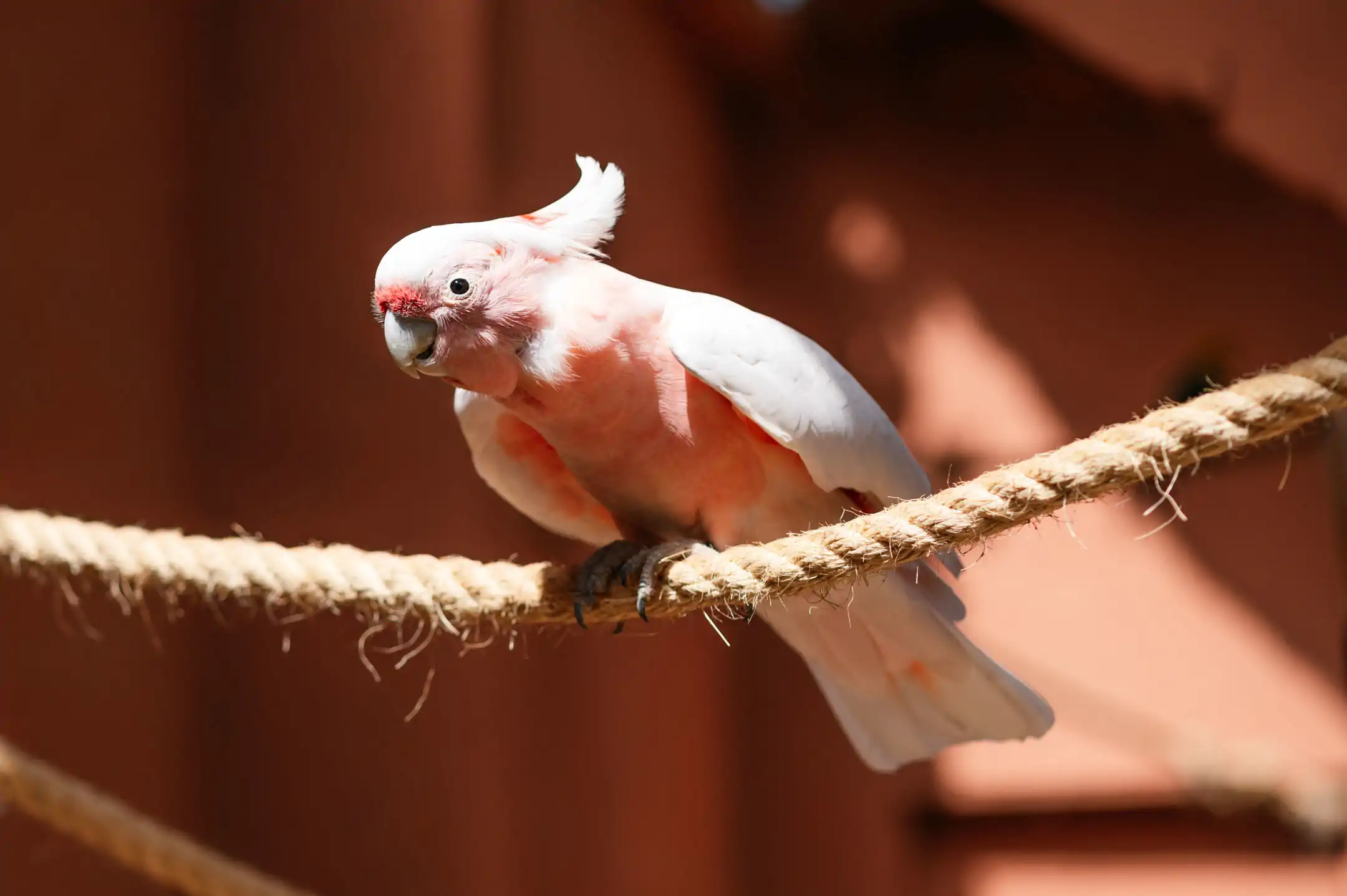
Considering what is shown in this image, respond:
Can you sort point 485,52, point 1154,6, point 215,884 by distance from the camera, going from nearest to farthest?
point 215,884
point 485,52
point 1154,6

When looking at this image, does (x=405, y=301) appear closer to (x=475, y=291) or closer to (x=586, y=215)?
(x=475, y=291)

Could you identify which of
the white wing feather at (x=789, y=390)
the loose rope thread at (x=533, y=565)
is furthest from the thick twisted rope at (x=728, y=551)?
the white wing feather at (x=789, y=390)

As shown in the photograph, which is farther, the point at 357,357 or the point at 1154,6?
the point at 1154,6

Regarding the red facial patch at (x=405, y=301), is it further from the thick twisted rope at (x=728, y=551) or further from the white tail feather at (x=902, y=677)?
the white tail feather at (x=902, y=677)

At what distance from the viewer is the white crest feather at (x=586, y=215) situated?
103 centimetres

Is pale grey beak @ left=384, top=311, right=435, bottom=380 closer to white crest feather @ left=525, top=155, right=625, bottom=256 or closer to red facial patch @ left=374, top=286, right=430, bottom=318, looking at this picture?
red facial patch @ left=374, top=286, right=430, bottom=318

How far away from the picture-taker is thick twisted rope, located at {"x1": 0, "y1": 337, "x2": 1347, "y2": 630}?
0.75 m

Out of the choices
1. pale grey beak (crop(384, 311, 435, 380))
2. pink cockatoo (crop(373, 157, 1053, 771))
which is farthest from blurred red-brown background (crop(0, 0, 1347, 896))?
pale grey beak (crop(384, 311, 435, 380))

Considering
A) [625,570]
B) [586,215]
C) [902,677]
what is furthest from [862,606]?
[586,215]

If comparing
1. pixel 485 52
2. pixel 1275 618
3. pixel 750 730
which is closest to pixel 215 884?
pixel 485 52

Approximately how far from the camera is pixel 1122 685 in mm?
2492

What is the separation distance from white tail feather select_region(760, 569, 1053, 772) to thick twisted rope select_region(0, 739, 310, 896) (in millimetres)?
652

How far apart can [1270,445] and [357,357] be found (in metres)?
1.82

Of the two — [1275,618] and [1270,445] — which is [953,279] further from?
[1275,618]
